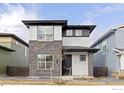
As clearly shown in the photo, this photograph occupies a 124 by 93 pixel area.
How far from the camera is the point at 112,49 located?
20.1m

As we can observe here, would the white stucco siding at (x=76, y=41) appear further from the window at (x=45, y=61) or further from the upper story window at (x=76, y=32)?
the window at (x=45, y=61)

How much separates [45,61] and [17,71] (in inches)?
128

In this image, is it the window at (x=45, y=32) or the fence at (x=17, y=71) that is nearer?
the window at (x=45, y=32)

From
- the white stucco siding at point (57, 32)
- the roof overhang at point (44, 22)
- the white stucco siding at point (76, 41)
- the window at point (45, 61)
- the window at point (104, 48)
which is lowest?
the window at point (45, 61)

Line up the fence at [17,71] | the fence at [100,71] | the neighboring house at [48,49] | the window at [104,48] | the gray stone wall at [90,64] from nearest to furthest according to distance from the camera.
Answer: the neighboring house at [48,49], the gray stone wall at [90,64], the fence at [100,71], the fence at [17,71], the window at [104,48]

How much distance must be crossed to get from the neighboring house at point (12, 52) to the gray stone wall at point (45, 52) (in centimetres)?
208

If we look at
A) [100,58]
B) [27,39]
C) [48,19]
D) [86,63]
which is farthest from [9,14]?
[100,58]

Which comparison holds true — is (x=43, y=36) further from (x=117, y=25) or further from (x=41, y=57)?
(x=117, y=25)

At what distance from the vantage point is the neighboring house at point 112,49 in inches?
752

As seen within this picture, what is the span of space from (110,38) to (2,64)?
8.41 m

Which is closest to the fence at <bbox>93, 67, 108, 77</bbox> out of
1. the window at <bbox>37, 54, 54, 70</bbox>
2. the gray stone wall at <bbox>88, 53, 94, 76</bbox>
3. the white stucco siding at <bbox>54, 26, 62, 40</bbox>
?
the gray stone wall at <bbox>88, 53, 94, 76</bbox>

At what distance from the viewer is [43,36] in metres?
19.2

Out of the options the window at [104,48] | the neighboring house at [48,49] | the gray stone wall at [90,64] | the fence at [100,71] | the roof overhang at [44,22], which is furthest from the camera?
the window at [104,48]

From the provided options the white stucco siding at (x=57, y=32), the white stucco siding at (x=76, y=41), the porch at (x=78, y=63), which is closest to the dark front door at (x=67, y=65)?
the porch at (x=78, y=63)
